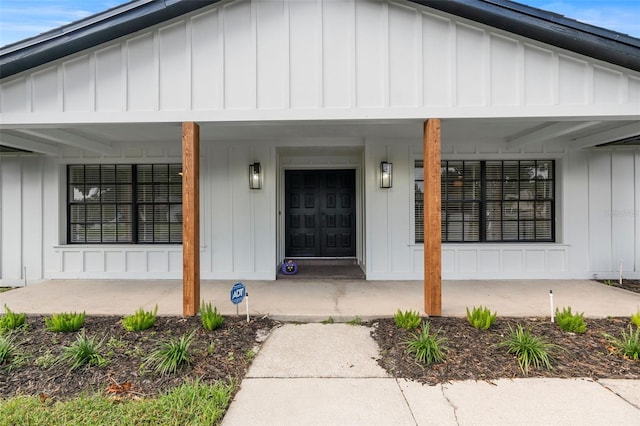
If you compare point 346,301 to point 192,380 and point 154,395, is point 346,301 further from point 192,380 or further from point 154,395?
point 154,395

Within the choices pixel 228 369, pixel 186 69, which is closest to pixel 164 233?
pixel 186 69

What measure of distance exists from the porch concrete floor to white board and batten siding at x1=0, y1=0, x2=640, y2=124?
2.54m

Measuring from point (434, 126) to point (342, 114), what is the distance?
114 centimetres

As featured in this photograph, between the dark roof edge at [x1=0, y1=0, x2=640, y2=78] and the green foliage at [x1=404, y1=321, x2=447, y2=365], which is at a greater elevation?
the dark roof edge at [x1=0, y1=0, x2=640, y2=78]

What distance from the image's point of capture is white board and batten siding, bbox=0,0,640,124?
12.3 feet

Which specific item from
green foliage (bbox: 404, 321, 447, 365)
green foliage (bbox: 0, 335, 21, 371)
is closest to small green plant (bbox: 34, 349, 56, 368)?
green foliage (bbox: 0, 335, 21, 371)

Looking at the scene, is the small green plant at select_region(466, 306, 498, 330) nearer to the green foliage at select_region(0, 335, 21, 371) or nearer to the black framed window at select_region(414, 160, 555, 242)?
the black framed window at select_region(414, 160, 555, 242)

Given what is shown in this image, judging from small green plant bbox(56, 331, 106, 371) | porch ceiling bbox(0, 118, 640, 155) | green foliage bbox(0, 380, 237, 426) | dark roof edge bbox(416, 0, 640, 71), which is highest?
dark roof edge bbox(416, 0, 640, 71)

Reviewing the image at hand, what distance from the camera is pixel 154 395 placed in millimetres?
2498

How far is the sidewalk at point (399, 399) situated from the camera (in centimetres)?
222

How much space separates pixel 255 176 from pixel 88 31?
316 cm

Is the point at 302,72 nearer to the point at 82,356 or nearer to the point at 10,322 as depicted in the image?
the point at 82,356

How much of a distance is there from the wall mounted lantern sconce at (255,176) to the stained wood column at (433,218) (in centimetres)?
330

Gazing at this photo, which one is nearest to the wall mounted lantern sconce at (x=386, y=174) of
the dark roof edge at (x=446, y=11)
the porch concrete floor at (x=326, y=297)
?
the porch concrete floor at (x=326, y=297)
